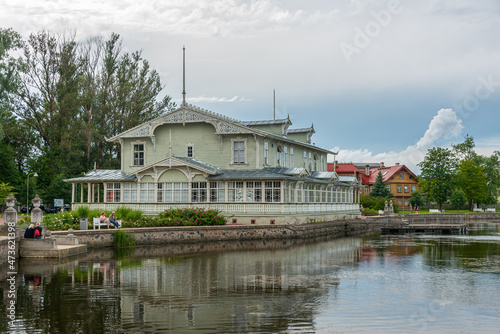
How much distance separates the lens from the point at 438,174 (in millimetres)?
82562

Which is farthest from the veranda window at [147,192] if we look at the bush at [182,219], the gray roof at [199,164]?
the bush at [182,219]

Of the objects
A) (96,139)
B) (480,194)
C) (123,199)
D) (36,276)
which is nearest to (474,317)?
(36,276)

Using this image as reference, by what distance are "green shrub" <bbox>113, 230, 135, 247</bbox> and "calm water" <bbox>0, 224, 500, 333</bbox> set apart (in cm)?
380

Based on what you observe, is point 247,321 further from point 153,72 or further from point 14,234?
point 153,72

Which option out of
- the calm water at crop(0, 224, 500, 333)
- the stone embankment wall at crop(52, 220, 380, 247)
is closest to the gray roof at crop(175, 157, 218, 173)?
the stone embankment wall at crop(52, 220, 380, 247)

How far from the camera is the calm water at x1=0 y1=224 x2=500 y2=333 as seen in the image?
1247cm

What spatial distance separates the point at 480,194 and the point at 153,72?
51.9 metres

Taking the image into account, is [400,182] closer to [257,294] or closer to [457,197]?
[457,197]

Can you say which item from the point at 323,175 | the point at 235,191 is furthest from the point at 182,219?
the point at 323,175

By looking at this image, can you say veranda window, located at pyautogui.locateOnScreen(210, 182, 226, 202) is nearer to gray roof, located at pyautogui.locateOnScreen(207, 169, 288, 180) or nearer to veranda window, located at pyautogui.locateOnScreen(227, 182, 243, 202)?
veranda window, located at pyautogui.locateOnScreen(227, 182, 243, 202)

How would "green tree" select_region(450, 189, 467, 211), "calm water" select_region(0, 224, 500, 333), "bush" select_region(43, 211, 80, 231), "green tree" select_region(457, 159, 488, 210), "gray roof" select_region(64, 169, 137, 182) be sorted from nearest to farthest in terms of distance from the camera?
"calm water" select_region(0, 224, 500, 333)
"bush" select_region(43, 211, 80, 231)
"gray roof" select_region(64, 169, 137, 182)
"green tree" select_region(450, 189, 467, 211)
"green tree" select_region(457, 159, 488, 210)

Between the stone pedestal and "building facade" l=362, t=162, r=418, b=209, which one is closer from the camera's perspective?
the stone pedestal

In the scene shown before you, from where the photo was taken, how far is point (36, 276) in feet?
64.0

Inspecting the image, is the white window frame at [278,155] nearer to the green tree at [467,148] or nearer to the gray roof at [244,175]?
the gray roof at [244,175]
